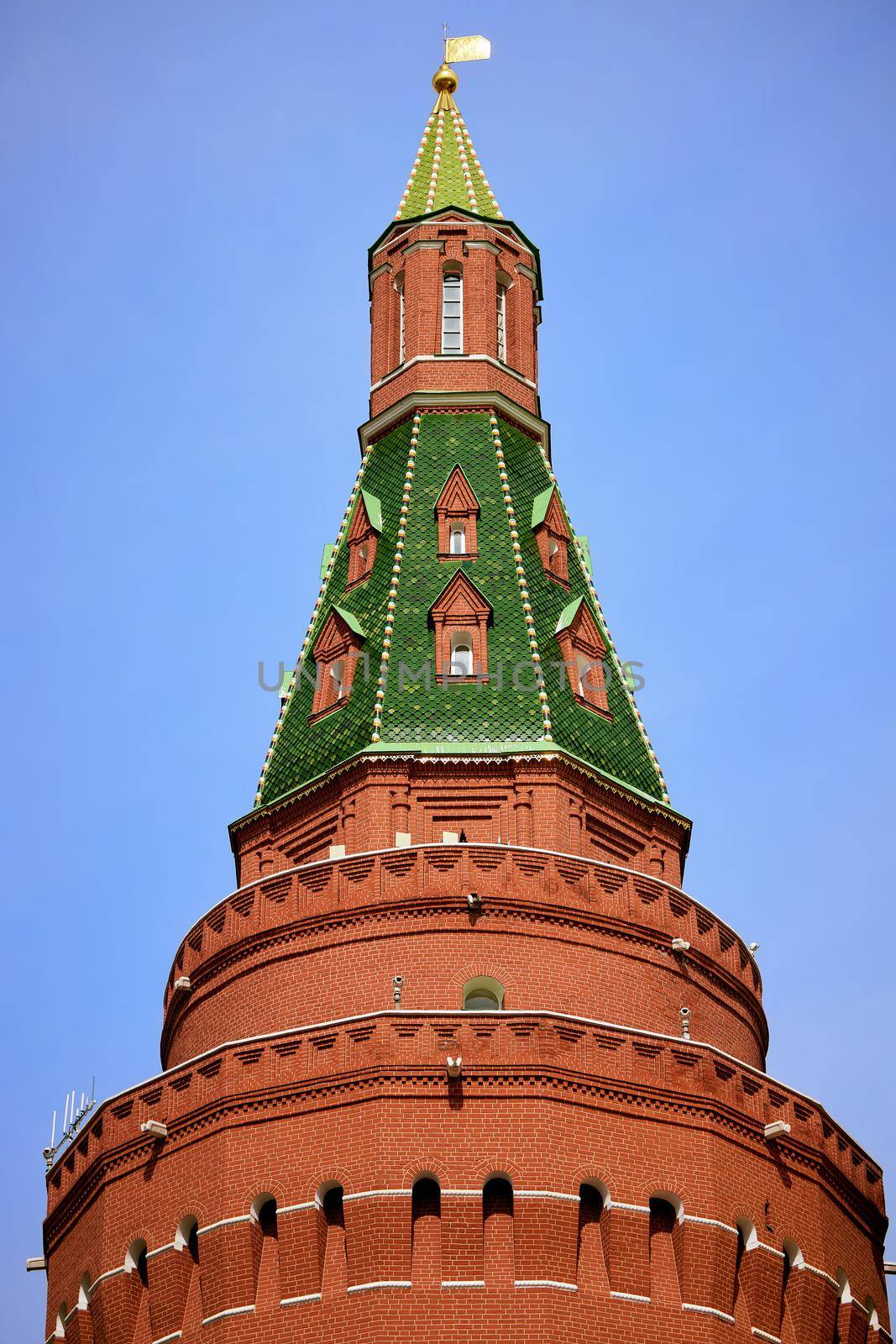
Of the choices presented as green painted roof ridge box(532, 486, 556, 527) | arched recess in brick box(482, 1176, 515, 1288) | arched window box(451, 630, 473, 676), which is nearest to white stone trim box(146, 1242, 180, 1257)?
A: arched recess in brick box(482, 1176, 515, 1288)

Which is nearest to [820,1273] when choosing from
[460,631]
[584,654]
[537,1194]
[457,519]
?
[537,1194]

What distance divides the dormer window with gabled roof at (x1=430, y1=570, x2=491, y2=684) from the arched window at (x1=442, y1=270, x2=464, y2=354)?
6977 millimetres

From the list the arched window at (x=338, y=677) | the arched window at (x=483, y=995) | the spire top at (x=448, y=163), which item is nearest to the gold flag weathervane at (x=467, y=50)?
the spire top at (x=448, y=163)

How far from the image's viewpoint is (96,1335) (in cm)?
3662

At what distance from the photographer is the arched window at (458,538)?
4628cm

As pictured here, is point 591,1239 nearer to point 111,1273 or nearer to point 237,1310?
point 237,1310

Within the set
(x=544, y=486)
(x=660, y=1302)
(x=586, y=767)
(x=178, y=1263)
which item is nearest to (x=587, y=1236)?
(x=660, y=1302)

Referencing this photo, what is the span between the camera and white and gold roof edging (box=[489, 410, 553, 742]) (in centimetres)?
4316

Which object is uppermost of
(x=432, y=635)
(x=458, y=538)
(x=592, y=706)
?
(x=458, y=538)

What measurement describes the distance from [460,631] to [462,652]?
372 mm

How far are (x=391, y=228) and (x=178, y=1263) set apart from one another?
24.0 metres

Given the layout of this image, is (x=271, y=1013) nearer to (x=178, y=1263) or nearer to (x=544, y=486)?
(x=178, y=1263)

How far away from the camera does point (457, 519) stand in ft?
153

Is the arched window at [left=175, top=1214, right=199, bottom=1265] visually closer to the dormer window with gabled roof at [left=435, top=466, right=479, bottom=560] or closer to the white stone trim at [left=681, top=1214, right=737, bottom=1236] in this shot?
the white stone trim at [left=681, top=1214, right=737, bottom=1236]
